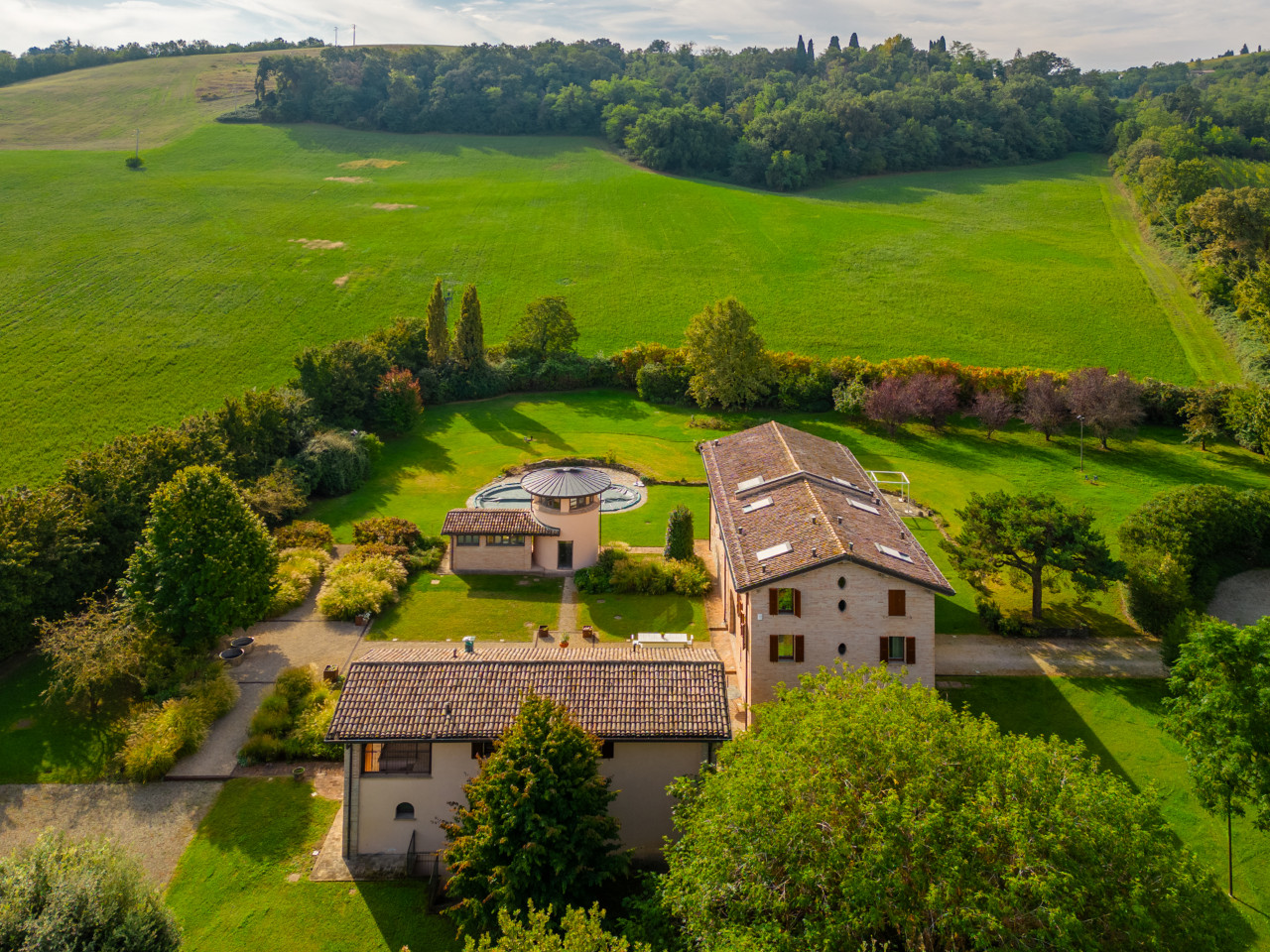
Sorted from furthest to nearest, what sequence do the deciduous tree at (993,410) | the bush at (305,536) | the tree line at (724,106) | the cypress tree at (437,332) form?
the tree line at (724,106) → the cypress tree at (437,332) → the deciduous tree at (993,410) → the bush at (305,536)

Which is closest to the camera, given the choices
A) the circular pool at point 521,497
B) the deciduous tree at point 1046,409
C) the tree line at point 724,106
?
the circular pool at point 521,497

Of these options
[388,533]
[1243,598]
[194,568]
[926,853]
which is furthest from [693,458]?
[926,853]

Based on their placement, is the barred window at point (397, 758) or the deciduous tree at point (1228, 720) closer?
the deciduous tree at point (1228, 720)

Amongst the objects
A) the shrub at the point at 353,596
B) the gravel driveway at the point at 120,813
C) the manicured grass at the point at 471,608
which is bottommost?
the gravel driveway at the point at 120,813

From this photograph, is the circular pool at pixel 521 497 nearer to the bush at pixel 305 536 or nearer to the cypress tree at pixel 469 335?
the bush at pixel 305 536

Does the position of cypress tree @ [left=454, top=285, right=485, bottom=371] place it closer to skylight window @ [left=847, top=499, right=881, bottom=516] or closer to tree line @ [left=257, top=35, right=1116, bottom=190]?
skylight window @ [left=847, top=499, right=881, bottom=516]

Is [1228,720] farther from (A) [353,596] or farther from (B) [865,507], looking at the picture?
(A) [353,596]

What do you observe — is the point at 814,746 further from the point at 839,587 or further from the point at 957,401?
the point at 957,401

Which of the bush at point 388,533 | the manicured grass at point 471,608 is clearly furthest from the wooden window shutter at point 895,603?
the bush at point 388,533
